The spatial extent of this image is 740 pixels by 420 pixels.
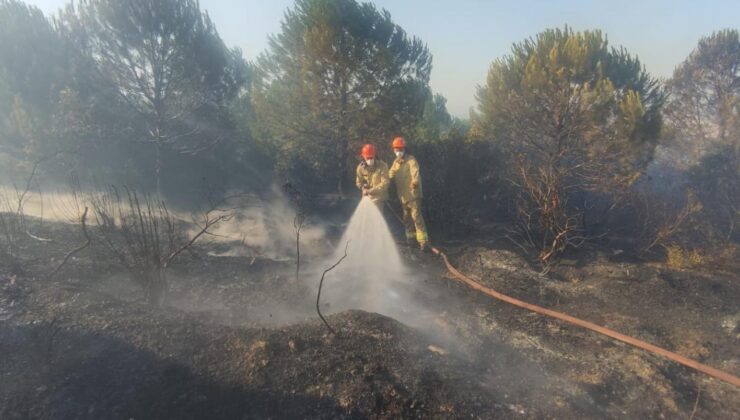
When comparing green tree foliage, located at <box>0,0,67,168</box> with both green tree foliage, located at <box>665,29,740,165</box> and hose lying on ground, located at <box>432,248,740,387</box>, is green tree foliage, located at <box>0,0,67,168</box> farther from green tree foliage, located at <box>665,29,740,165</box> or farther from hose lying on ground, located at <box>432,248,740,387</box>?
green tree foliage, located at <box>665,29,740,165</box>

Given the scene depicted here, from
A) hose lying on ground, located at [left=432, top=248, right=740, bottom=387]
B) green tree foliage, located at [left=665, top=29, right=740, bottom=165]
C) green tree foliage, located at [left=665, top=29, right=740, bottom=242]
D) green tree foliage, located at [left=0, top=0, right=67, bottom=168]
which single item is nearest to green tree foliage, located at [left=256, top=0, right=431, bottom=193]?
hose lying on ground, located at [left=432, top=248, right=740, bottom=387]

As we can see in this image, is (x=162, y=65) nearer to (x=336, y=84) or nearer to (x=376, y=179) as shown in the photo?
(x=336, y=84)

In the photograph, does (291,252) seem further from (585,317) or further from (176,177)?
(176,177)

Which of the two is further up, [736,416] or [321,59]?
[321,59]

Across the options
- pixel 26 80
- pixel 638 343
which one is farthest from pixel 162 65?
pixel 638 343

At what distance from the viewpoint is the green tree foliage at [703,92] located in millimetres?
12898

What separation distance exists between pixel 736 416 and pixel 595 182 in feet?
19.9

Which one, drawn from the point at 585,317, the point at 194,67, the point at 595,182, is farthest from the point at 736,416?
the point at 194,67

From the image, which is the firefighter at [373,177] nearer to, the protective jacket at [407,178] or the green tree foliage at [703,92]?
the protective jacket at [407,178]

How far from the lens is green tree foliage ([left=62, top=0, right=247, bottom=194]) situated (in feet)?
35.8

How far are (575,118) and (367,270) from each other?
5476 mm

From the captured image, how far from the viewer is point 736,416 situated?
3.13 metres

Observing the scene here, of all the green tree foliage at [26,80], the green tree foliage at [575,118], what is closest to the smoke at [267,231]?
the green tree foliage at [575,118]

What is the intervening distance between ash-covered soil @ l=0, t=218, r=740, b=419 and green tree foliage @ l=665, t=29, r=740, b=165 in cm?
963
